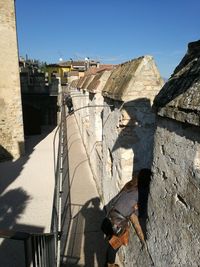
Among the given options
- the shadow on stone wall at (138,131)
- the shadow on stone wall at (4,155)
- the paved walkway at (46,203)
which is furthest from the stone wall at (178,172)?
the shadow on stone wall at (4,155)

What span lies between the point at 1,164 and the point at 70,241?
25.7 ft

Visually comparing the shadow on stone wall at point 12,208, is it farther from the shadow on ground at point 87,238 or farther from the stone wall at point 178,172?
the stone wall at point 178,172

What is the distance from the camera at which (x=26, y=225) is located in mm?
7105

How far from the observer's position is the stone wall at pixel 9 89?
12297 mm

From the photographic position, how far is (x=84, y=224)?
6.55m

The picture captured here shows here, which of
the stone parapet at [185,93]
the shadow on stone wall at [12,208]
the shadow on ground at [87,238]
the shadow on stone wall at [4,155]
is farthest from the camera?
the shadow on stone wall at [4,155]

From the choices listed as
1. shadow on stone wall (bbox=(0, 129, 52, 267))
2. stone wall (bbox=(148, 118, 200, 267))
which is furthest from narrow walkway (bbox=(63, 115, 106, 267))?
stone wall (bbox=(148, 118, 200, 267))

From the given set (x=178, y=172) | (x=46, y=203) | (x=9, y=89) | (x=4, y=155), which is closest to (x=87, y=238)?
(x=46, y=203)

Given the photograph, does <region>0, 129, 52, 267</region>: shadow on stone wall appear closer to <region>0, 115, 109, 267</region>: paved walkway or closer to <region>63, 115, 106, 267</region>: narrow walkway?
<region>0, 115, 109, 267</region>: paved walkway

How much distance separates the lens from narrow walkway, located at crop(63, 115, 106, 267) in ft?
17.9

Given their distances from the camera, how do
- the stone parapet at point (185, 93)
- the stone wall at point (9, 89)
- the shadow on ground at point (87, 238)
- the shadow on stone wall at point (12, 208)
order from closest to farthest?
the stone parapet at point (185, 93) → the shadow on ground at point (87, 238) → the shadow on stone wall at point (12, 208) → the stone wall at point (9, 89)

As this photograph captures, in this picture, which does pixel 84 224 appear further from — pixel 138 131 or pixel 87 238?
pixel 138 131

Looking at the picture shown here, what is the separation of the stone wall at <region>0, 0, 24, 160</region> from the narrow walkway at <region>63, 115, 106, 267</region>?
4274 mm

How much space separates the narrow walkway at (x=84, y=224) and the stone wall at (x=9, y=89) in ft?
14.0
